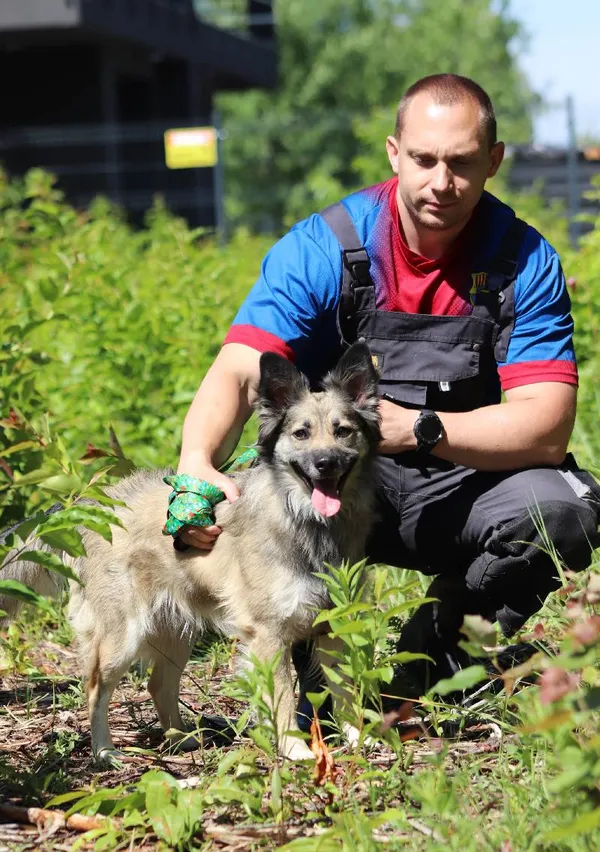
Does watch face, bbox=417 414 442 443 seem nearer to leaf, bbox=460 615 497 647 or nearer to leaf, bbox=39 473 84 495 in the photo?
leaf, bbox=39 473 84 495

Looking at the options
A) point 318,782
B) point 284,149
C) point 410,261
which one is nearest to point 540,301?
point 410,261

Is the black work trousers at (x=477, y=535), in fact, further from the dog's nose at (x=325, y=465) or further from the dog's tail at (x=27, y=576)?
the dog's tail at (x=27, y=576)

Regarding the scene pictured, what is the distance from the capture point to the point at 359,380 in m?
3.75

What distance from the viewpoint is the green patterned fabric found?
378 cm

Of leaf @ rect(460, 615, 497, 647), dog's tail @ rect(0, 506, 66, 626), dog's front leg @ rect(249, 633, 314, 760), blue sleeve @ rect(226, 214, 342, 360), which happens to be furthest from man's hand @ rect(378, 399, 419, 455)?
leaf @ rect(460, 615, 497, 647)

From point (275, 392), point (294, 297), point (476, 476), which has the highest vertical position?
point (294, 297)

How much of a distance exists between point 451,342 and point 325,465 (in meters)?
0.61

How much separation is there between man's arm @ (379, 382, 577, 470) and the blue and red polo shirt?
7 cm

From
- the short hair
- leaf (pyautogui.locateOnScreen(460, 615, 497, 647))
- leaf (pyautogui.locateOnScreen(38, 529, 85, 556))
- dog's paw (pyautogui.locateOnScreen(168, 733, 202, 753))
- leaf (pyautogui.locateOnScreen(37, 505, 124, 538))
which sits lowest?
dog's paw (pyautogui.locateOnScreen(168, 733, 202, 753))

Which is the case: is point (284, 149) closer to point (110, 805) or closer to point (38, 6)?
point (38, 6)

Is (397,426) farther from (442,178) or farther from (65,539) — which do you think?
(65,539)

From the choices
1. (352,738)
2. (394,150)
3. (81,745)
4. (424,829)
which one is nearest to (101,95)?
(394,150)

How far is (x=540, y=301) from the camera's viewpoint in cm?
394

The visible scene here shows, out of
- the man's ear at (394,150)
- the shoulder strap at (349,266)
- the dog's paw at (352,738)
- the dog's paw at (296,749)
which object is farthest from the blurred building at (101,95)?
the dog's paw at (352,738)
